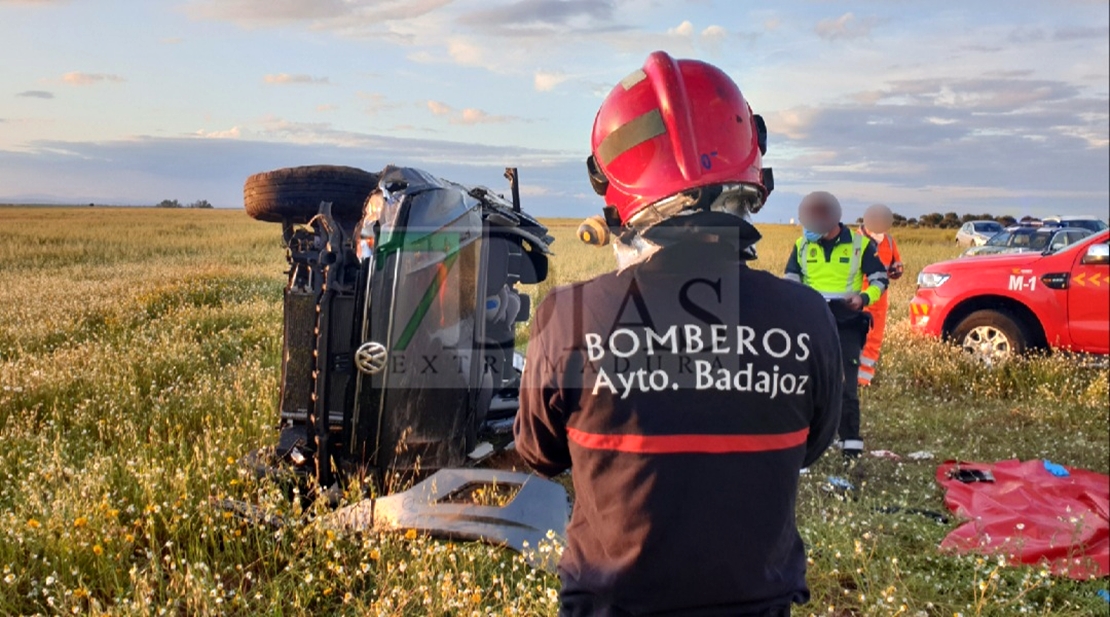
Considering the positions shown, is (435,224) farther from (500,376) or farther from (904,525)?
(904,525)

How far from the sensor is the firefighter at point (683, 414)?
168 centimetres

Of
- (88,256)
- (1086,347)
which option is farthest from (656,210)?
(1086,347)

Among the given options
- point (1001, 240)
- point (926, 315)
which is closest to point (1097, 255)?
point (926, 315)

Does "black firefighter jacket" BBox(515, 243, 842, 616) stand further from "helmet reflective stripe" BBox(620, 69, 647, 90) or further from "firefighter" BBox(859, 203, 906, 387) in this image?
"firefighter" BBox(859, 203, 906, 387)

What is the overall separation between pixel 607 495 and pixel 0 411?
4217 millimetres

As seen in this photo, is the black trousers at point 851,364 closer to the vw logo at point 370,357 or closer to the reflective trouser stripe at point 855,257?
the reflective trouser stripe at point 855,257

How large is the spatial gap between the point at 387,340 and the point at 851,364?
11.0 ft

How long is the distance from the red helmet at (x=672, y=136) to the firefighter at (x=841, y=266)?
3755 mm

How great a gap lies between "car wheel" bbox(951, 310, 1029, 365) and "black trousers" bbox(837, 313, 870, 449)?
311 centimetres

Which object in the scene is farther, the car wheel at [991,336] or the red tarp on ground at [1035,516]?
the car wheel at [991,336]

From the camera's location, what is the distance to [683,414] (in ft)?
5.50

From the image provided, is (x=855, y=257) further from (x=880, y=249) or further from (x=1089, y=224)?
(x=1089, y=224)

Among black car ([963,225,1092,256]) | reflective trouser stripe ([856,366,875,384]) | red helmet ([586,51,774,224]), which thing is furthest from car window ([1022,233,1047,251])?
red helmet ([586,51,774,224])

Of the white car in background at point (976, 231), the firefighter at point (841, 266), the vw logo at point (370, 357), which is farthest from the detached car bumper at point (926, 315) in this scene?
the white car in background at point (976, 231)
